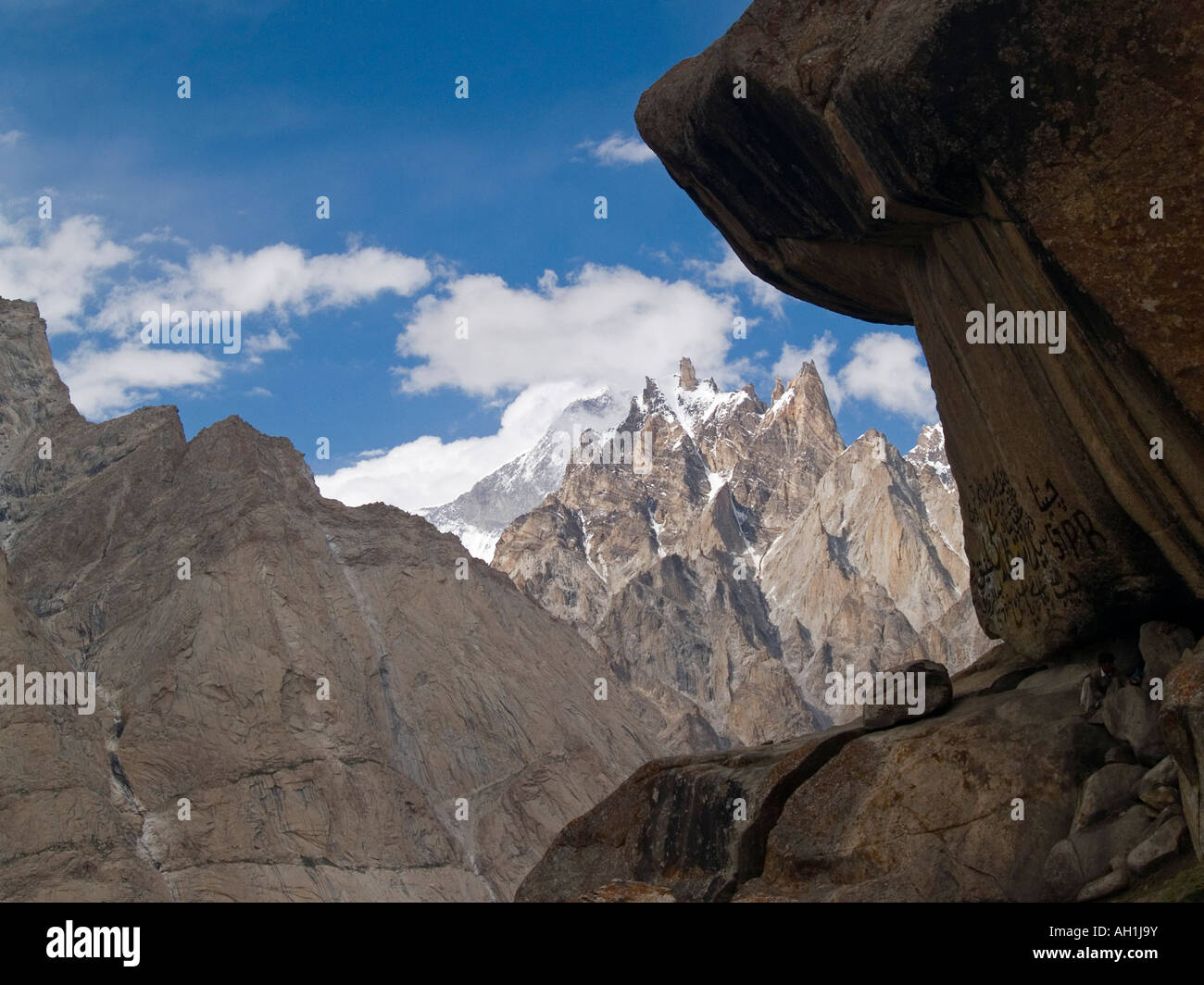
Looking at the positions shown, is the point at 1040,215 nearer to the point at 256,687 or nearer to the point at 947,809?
the point at 947,809

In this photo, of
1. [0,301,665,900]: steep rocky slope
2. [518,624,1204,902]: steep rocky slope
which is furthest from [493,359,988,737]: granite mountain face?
[518,624,1204,902]: steep rocky slope

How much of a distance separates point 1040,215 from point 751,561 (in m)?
152

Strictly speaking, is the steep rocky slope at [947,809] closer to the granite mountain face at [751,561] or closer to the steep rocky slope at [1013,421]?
the steep rocky slope at [1013,421]

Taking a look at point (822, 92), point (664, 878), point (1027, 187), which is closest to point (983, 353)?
point (1027, 187)

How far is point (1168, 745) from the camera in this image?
10.4 m

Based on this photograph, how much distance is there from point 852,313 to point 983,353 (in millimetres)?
4371

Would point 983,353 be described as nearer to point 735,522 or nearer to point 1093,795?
point 1093,795

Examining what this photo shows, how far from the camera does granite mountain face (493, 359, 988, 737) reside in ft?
409

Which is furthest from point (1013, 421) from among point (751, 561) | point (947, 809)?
point (751, 561)

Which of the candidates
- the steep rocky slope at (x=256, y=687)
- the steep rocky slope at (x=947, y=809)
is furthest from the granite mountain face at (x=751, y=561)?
the steep rocky slope at (x=947, y=809)

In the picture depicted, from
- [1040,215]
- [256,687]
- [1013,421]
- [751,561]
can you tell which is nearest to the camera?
[1040,215]

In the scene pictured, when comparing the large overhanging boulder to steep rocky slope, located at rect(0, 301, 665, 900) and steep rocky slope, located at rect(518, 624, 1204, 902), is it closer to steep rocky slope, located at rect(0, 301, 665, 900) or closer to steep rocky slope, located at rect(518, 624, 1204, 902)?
steep rocky slope, located at rect(518, 624, 1204, 902)

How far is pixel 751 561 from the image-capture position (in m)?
163

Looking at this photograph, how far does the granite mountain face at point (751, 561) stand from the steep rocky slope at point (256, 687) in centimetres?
2798
